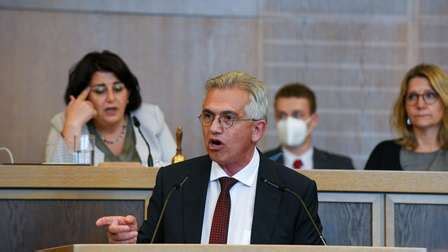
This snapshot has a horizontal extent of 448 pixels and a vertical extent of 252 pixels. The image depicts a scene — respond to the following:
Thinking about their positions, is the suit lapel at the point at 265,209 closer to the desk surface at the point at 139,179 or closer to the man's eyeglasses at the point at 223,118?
the man's eyeglasses at the point at 223,118

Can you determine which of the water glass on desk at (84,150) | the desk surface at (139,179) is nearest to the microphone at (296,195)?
the desk surface at (139,179)

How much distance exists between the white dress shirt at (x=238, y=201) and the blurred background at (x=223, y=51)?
330 centimetres

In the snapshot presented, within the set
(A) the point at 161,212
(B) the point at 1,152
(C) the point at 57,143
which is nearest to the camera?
(A) the point at 161,212

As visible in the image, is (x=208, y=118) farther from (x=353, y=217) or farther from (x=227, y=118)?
(x=353, y=217)

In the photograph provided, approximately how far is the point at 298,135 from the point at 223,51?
118 centimetres

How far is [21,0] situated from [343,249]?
15.1ft

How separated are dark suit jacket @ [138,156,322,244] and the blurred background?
3.32 meters

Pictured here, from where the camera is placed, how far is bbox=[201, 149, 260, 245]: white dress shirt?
3.94m

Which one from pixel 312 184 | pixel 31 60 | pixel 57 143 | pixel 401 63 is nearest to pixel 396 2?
pixel 401 63

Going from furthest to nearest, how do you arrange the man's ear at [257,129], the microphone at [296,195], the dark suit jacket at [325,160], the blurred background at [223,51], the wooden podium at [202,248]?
the blurred background at [223,51], the dark suit jacket at [325,160], the man's ear at [257,129], the microphone at [296,195], the wooden podium at [202,248]

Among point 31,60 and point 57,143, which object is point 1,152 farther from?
point 57,143

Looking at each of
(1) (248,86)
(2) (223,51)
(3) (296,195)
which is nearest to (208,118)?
(1) (248,86)

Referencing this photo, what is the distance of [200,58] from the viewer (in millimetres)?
7434

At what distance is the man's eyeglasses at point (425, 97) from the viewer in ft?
18.3
